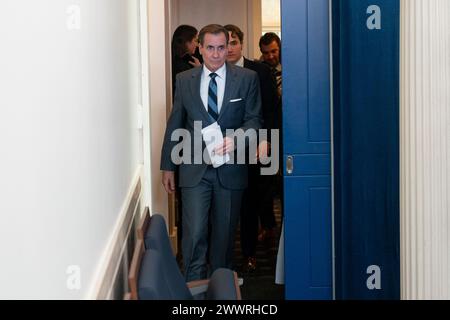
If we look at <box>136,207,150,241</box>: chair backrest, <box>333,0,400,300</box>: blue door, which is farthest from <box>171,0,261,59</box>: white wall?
<box>136,207,150,241</box>: chair backrest

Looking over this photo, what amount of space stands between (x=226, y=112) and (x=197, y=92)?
0.25m

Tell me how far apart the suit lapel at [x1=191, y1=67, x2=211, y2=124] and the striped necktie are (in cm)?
4

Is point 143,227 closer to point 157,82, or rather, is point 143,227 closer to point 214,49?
point 214,49

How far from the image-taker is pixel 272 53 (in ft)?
20.4

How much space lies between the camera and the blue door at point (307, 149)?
14.0ft

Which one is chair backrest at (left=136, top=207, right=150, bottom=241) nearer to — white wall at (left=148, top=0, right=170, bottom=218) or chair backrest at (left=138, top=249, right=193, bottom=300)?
chair backrest at (left=138, top=249, right=193, bottom=300)

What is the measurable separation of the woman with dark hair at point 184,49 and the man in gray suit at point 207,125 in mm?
1483

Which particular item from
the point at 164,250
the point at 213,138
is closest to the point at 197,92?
the point at 213,138

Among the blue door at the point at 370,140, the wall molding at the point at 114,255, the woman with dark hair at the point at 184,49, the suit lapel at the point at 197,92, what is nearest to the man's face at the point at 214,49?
the suit lapel at the point at 197,92

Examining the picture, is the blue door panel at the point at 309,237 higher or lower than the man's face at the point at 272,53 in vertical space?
lower

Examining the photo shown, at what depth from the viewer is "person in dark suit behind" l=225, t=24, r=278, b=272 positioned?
208 inches

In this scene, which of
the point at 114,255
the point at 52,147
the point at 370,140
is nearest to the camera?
the point at 52,147

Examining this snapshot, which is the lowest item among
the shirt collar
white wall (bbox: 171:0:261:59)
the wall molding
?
the wall molding

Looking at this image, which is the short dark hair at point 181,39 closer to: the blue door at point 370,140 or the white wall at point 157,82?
the white wall at point 157,82
